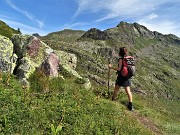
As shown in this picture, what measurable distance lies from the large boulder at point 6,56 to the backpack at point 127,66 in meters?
6.71

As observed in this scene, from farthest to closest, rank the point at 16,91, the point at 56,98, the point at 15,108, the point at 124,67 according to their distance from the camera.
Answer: the point at 124,67
the point at 56,98
the point at 16,91
the point at 15,108

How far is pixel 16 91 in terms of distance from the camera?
49.3ft

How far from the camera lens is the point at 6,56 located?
19469 millimetres

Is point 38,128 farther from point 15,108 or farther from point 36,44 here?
point 36,44

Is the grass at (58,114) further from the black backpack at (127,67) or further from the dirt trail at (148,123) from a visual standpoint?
the black backpack at (127,67)

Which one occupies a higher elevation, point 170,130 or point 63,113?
point 63,113

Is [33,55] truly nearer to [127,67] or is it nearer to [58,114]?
[127,67]

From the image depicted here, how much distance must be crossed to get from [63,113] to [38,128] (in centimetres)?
198

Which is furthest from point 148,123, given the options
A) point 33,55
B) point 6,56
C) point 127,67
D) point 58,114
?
point 6,56

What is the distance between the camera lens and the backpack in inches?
719

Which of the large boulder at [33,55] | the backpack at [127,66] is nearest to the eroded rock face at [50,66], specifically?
the large boulder at [33,55]

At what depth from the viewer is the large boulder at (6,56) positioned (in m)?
19.0

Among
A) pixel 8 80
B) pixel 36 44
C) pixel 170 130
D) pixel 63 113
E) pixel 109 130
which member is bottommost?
pixel 170 130

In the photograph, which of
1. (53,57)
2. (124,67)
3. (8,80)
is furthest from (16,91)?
(53,57)
